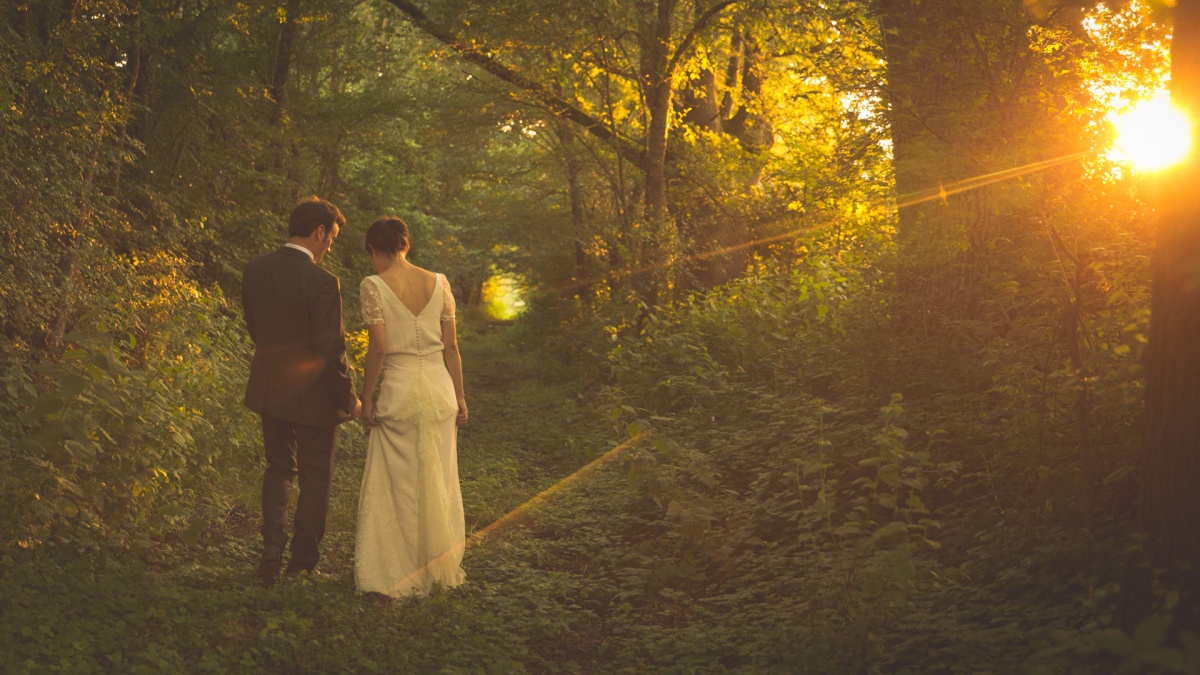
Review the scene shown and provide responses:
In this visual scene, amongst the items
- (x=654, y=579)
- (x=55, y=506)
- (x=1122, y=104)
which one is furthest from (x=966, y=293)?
(x=55, y=506)

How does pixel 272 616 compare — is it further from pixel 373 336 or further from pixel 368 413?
pixel 373 336

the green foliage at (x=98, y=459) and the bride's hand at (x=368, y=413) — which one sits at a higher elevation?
the bride's hand at (x=368, y=413)

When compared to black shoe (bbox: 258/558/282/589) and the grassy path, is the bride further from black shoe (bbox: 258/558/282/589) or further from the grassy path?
black shoe (bbox: 258/558/282/589)

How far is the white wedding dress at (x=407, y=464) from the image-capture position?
6180 mm

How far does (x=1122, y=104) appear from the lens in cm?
609

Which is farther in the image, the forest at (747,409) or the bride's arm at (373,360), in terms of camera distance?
the bride's arm at (373,360)

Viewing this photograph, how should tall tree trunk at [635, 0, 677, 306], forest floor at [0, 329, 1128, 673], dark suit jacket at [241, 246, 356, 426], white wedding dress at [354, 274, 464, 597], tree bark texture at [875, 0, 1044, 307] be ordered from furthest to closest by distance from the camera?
1. tall tree trunk at [635, 0, 677, 306]
2. tree bark texture at [875, 0, 1044, 307]
3. white wedding dress at [354, 274, 464, 597]
4. dark suit jacket at [241, 246, 356, 426]
5. forest floor at [0, 329, 1128, 673]

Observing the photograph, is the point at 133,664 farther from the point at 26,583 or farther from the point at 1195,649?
the point at 1195,649

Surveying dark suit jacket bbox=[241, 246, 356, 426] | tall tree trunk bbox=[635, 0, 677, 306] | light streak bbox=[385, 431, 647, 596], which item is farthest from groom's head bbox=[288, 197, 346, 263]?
tall tree trunk bbox=[635, 0, 677, 306]

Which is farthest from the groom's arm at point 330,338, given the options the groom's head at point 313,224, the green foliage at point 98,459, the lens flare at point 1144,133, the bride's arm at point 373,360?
the lens flare at point 1144,133

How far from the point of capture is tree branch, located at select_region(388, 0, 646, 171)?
1805 cm

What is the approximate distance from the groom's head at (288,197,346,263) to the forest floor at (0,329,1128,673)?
2.07m

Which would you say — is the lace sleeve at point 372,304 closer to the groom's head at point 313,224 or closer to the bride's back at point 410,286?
the bride's back at point 410,286

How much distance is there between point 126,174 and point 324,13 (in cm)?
554
